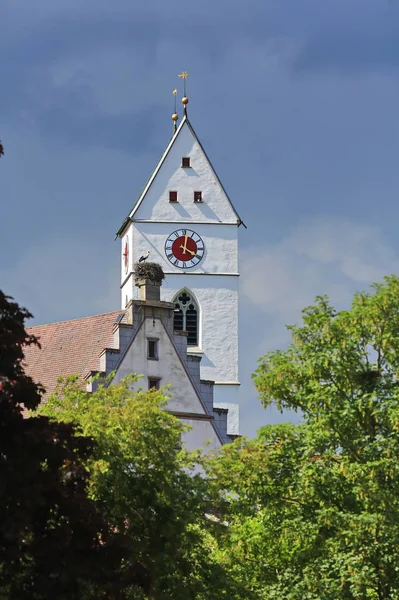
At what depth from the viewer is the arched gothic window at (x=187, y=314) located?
77.3 meters

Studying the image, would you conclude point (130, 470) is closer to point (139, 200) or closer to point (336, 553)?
point (336, 553)

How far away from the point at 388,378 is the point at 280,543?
346cm

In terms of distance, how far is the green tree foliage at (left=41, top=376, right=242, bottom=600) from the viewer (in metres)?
24.0

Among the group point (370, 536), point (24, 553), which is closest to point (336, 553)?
point (370, 536)

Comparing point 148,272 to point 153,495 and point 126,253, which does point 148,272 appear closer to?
point 153,495

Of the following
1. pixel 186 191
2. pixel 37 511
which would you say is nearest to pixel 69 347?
pixel 37 511

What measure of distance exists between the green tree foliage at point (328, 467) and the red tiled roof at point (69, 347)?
16.8 metres

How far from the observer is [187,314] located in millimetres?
78250

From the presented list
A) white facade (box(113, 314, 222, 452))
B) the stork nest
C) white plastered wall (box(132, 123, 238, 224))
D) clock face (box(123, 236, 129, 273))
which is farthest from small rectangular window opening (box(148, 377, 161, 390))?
white plastered wall (box(132, 123, 238, 224))

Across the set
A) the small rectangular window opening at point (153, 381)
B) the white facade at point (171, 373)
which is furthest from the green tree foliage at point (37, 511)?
the small rectangular window opening at point (153, 381)

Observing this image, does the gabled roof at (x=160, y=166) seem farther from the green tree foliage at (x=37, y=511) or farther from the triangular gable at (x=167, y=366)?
the green tree foliage at (x=37, y=511)

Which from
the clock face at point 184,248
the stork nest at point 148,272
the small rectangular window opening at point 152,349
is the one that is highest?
the clock face at point 184,248

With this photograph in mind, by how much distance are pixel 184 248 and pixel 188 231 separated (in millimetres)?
995

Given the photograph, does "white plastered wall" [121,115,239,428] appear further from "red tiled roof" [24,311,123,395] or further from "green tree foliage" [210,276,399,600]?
"green tree foliage" [210,276,399,600]
